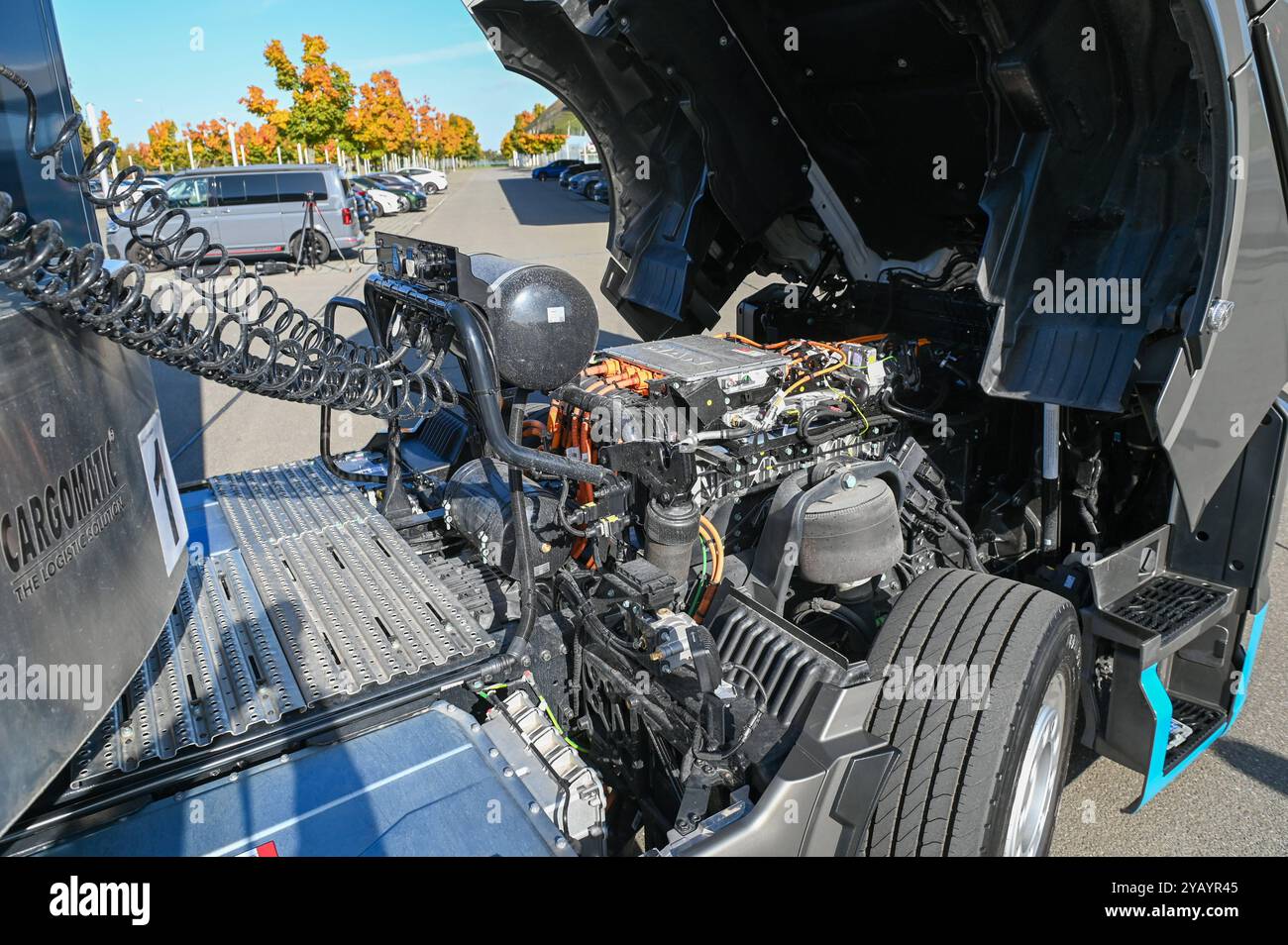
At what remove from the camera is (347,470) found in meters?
3.68

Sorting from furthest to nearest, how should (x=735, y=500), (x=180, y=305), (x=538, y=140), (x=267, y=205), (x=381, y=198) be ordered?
1. (x=538, y=140)
2. (x=381, y=198)
3. (x=267, y=205)
4. (x=735, y=500)
5. (x=180, y=305)

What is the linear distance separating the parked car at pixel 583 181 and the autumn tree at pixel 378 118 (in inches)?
383

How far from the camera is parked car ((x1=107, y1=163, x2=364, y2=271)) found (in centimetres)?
1688

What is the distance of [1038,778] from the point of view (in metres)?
2.72

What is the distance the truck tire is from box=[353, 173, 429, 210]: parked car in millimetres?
34016

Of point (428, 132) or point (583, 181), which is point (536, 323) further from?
point (428, 132)

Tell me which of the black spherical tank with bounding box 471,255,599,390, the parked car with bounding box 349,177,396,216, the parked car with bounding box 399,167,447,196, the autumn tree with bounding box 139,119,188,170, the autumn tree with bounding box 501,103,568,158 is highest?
the autumn tree with bounding box 501,103,568,158

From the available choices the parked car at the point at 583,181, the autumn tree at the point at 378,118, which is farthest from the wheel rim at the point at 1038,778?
the autumn tree at the point at 378,118

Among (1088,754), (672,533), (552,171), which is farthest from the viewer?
(552,171)

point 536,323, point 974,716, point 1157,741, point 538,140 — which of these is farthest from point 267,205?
point 538,140

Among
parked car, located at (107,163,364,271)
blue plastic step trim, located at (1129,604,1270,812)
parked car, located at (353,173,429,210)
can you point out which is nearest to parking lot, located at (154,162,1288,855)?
blue plastic step trim, located at (1129,604,1270,812)

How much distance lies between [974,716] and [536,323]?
1.79 meters

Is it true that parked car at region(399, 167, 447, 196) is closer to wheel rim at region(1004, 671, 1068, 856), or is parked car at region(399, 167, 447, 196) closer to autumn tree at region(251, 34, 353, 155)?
autumn tree at region(251, 34, 353, 155)

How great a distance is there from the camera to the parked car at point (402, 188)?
3359 cm
